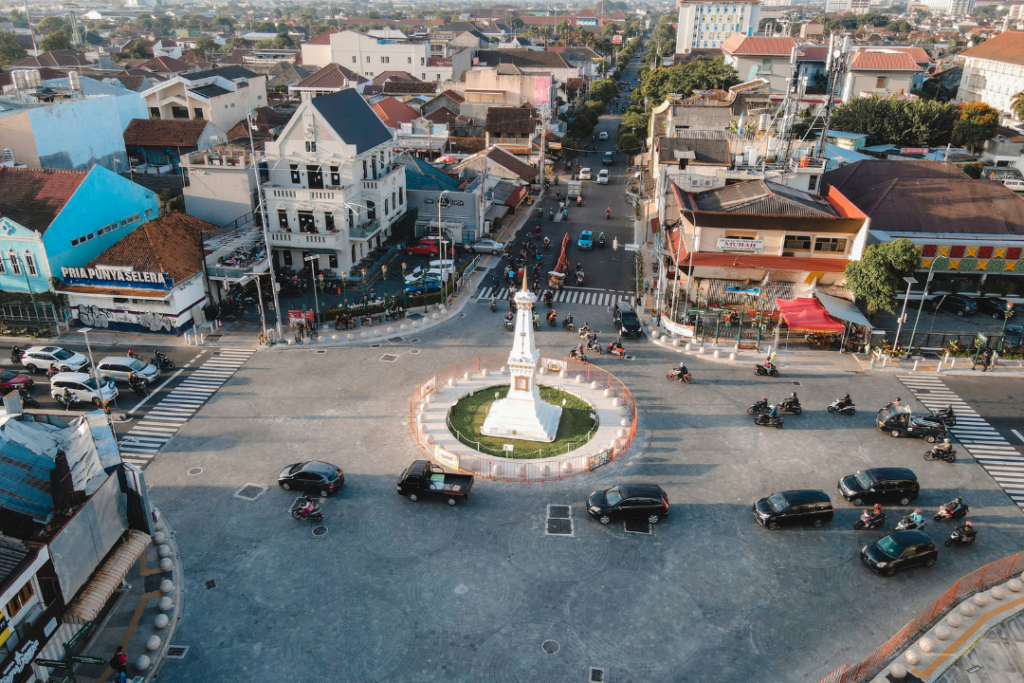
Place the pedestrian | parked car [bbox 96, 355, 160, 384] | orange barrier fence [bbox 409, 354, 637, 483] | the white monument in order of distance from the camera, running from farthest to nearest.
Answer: parked car [bbox 96, 355, 160, 384] → the white monument → orange barrier fence [bbox 409, 354, 637, 483] → the pedestrian

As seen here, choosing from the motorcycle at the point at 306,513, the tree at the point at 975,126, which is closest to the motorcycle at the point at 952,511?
the motorcycle at the point at 306,513

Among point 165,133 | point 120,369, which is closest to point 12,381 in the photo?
point 120,369

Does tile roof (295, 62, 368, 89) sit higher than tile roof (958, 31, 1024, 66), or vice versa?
tile roof (958, 31, 1024, 66)

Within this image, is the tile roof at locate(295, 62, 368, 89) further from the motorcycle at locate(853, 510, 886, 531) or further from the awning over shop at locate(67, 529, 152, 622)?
the motorcycle at locate(853, 510, 886, 531)

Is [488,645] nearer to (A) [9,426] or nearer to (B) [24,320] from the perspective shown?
(A) [9,426]

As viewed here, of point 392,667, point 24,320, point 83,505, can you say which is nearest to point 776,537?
point 392,667

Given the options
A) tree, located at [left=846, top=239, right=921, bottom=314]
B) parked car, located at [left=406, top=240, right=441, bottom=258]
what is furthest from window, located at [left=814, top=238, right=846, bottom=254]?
parked car, located at [left=406, top=240, right=441, bottom=258]

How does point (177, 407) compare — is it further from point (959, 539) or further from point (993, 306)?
point (993, 306)
